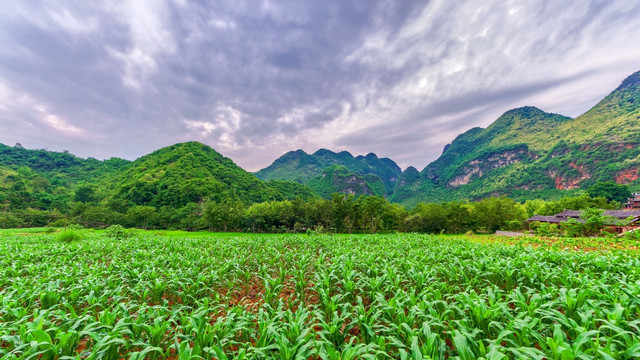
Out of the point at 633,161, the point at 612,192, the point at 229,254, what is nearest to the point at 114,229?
the point at 229,254

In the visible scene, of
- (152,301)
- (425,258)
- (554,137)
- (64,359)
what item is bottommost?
(425,258)

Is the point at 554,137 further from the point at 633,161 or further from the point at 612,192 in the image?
the point at 612,192

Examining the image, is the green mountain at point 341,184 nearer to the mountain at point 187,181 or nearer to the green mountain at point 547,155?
the green mountain at point 547,155

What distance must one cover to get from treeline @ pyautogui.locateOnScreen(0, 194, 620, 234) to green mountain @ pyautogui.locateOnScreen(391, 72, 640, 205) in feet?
149

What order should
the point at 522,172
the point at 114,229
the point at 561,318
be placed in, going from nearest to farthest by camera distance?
the point at 561,318
the point at 114,229
the point at 522,172

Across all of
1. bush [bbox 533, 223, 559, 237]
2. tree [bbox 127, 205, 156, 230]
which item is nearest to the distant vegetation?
tree [bbox 127, 205, 156, 230]

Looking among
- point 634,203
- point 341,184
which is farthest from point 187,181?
point 634,203

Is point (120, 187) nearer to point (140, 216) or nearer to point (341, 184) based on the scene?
point (140, 216)

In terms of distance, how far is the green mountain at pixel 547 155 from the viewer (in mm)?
65062

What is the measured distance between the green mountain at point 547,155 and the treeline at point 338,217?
45387 mm

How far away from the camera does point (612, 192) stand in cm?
4841

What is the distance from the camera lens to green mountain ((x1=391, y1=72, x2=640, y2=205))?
65.1m

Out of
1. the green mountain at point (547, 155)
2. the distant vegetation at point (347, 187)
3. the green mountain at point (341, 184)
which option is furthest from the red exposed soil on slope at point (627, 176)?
the green mountain at point (341, 184)

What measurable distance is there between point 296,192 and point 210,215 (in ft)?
134
